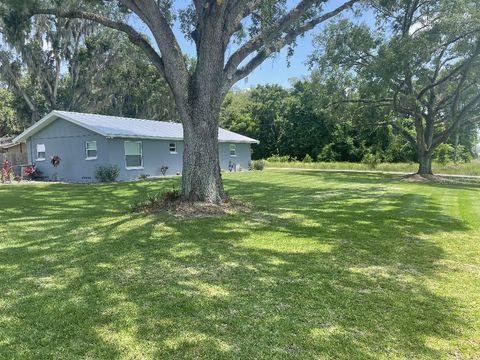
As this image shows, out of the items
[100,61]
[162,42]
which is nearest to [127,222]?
[162,42]

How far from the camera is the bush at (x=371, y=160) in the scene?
113ft

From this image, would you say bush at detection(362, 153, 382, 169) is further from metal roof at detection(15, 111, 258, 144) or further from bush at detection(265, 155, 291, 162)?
metal roof at detection(15, 111, 258, 144)

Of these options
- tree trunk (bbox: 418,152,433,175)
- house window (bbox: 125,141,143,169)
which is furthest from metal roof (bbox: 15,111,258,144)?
tree trunk (bbox: 418,152,433,175)

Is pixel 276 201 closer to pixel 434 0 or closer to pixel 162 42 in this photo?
pixel 162 42

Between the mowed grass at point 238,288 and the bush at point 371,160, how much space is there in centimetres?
2673

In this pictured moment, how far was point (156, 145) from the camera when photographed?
72.9 ft

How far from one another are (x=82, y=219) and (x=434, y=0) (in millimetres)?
19417

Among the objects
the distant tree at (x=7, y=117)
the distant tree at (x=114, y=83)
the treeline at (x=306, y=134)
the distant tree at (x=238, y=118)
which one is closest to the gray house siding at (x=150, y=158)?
the distant tree at (x=114, y=83)

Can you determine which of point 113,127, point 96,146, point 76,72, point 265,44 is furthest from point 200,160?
point 76,72

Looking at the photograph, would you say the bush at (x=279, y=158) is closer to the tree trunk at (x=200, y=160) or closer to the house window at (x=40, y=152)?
the house window at (x=40, y=152)

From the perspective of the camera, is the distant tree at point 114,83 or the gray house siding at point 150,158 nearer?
the gray house siding at point 150,158

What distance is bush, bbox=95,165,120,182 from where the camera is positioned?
18938 millimetres

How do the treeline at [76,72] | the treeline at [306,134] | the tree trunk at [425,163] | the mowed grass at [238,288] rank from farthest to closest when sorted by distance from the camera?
the treeline at [306,134] → the treeline at [76,72] → the tree trunk at [425,163] → the mowed grass at [238,288]

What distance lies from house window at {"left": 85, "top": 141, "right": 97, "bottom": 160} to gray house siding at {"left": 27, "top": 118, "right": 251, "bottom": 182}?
6.6 inches
